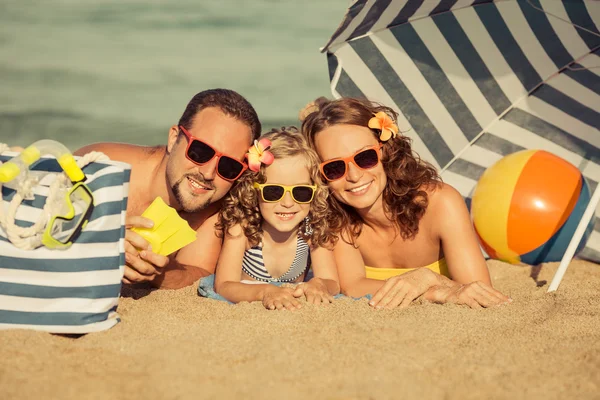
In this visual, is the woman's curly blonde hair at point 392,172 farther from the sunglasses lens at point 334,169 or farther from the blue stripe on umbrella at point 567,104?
the blue stripe on umbrella at point 567,104

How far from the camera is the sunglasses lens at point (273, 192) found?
4.27 meters

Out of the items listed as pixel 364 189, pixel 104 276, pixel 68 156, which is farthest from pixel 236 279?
pixel 68 156

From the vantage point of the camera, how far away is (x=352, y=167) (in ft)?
14.2

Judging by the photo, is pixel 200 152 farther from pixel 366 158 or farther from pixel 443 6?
pixel 443 6

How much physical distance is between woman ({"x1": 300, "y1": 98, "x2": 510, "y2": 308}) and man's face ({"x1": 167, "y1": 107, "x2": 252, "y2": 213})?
20.7 inches

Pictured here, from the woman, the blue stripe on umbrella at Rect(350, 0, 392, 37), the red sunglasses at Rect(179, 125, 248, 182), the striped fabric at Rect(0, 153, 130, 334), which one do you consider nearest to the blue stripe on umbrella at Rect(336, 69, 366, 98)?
the woman

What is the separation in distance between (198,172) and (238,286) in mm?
781

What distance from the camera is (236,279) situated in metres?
4.39

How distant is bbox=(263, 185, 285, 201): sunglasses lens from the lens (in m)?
4.27

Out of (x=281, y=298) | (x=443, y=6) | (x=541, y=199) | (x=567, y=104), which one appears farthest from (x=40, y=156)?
(x=567, y=104)

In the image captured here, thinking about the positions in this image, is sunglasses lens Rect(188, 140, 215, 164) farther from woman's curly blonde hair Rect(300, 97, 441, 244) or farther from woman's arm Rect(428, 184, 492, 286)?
woman's arm Rect(428, 184, 492, 286)

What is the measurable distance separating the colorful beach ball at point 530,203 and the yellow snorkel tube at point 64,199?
130 inches

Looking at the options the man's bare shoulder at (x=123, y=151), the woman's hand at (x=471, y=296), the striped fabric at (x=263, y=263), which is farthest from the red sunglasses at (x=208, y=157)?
the woman's hand at (x=471, y=296)

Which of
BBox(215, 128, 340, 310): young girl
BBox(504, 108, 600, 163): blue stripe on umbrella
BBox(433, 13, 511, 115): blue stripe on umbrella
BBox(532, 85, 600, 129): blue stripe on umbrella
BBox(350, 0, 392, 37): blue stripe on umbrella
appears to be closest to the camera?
BBox(215, 128, 340, 310): young girl
